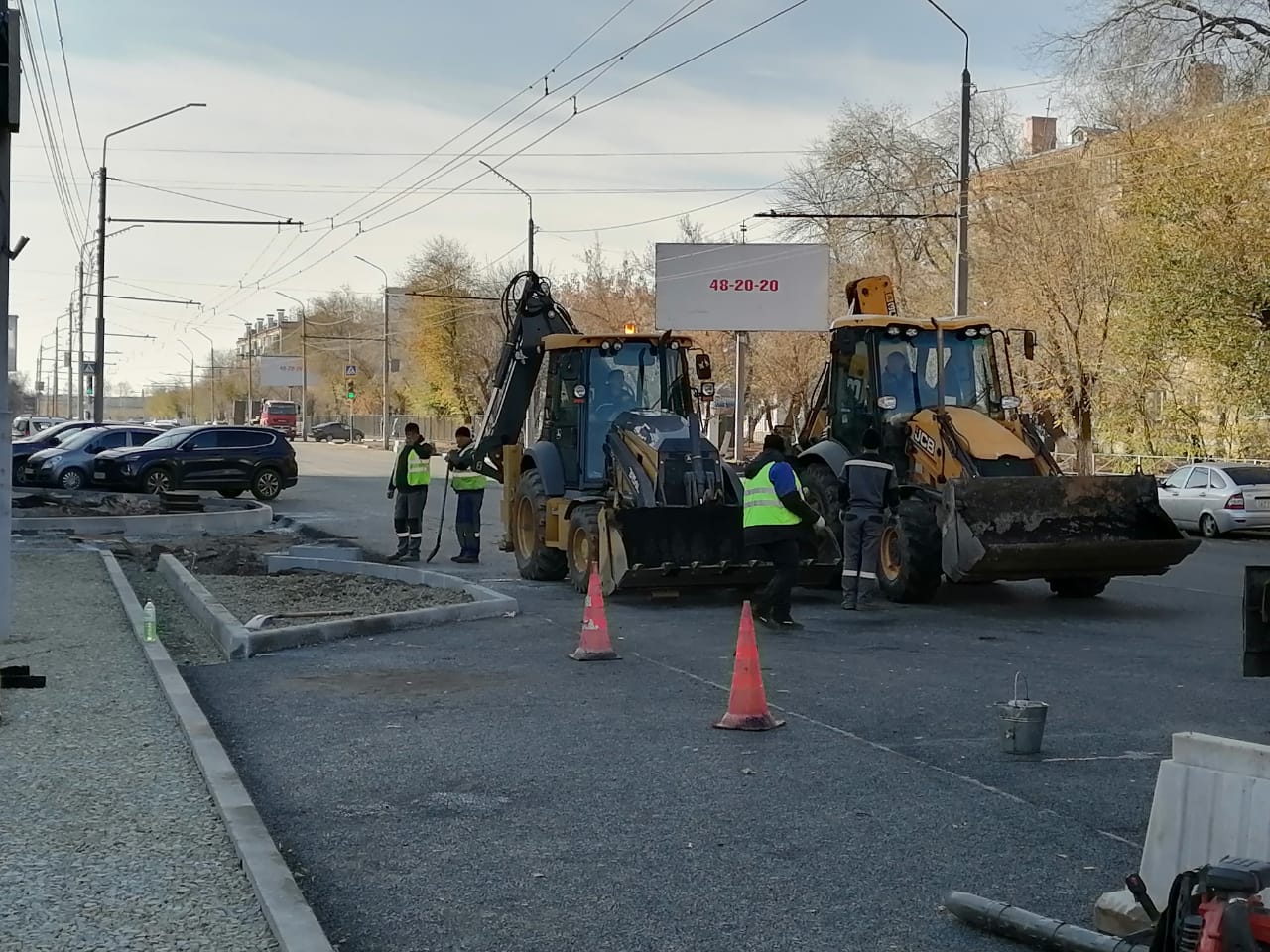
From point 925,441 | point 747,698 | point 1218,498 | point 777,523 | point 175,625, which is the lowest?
point 175,625

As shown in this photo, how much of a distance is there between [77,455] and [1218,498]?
24.2 meters

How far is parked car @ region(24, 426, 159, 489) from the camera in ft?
113

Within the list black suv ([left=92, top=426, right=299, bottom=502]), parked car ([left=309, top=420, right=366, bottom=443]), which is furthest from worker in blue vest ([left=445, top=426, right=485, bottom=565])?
parked car ([left=309, top=420, right=366, bottom=443])

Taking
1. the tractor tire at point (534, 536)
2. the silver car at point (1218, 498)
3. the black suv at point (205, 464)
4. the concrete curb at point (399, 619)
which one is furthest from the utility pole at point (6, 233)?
the black suv at point (205, 464)

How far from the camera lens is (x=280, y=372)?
12925 centimetres

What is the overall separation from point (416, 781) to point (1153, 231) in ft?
85.9

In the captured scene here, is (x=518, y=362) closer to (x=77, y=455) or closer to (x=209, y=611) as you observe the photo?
(x=209, y=611)

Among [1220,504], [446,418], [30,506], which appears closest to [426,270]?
[446,418]

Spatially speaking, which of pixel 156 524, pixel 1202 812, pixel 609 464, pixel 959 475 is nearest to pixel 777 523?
pixel 959 475

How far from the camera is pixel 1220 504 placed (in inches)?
1094

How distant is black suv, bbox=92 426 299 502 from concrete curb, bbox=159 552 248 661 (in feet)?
47.5

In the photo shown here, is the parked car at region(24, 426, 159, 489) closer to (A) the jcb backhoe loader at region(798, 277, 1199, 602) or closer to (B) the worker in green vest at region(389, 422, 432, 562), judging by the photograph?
(B) the worker in green vest at region(389, 422, 432, 562)

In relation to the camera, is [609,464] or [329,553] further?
[329,553]

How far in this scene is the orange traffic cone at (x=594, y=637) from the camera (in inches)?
470
